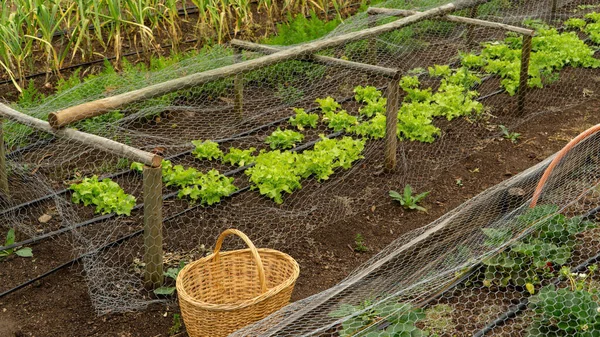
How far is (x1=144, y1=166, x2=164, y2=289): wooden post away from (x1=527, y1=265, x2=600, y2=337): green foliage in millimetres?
1989

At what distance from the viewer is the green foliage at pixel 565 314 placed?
3.71 m

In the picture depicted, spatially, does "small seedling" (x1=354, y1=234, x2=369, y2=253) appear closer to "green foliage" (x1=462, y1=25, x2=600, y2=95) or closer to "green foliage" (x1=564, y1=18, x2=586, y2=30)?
"green foliage" (x1=462, y1=25, x2=600, y2=95)

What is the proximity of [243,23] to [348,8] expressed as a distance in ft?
5.42

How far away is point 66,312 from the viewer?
15.2 ft

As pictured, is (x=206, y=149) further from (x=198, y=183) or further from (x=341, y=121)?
(x=341, y=121)

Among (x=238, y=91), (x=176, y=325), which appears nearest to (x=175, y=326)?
(x=176, y=325)

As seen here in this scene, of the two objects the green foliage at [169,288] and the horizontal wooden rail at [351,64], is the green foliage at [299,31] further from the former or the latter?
the green foliage at [169,288]

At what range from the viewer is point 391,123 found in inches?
237

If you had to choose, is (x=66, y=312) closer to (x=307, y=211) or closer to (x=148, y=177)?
(x=148, y=177)

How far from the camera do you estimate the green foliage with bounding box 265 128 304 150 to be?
20.8ft

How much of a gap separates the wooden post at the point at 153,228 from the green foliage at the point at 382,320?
1.17 meters

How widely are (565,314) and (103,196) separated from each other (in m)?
3.04

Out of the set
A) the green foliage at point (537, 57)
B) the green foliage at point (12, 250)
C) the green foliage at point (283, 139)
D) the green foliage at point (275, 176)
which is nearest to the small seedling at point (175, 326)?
the green foliage at point (12, 250)

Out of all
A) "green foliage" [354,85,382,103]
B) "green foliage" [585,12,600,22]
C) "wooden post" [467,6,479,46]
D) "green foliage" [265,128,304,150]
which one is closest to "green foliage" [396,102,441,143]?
"green foliage" [354,85,382,103]
